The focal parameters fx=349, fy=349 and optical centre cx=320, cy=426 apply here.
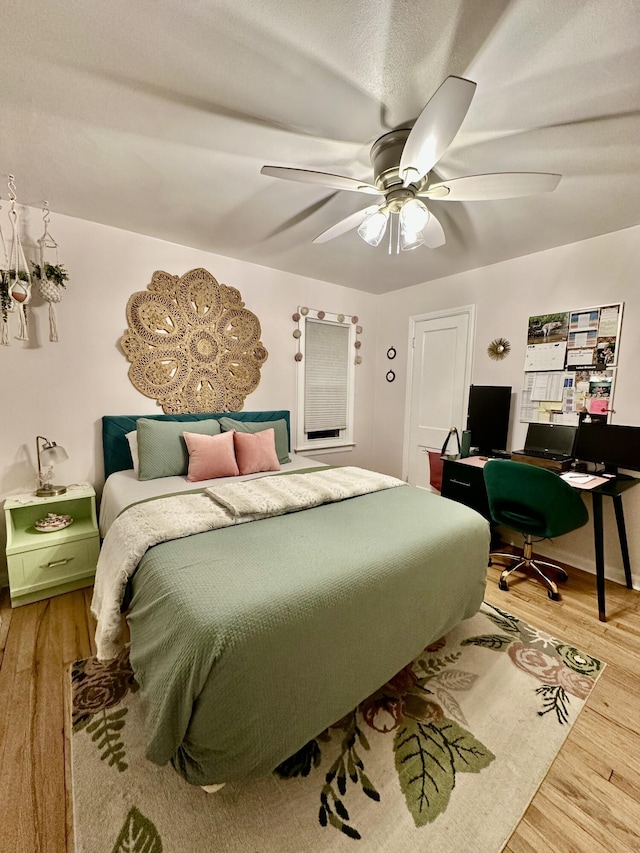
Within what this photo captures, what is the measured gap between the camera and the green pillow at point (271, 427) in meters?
2.98

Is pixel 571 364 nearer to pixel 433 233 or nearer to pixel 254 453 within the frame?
pixel 433 233

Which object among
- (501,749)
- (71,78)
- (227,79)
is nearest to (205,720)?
(501,749)

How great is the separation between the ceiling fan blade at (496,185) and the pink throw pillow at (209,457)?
6.44ft

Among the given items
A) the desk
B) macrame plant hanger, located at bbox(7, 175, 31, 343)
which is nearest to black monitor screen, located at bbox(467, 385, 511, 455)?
the desk

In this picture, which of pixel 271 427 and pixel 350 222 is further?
pixel 271 427

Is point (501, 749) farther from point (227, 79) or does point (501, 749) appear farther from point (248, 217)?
point (248, 217)

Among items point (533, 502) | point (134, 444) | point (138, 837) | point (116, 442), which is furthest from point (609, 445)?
point (116, 442)

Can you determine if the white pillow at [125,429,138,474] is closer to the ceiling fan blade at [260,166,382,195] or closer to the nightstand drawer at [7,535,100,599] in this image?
the nightstand drawer at [7,535,100,599]

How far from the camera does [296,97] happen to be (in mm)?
1383

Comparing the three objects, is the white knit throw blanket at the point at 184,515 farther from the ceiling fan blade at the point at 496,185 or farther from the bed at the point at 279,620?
the ceiling fan blade at the point at 496,185

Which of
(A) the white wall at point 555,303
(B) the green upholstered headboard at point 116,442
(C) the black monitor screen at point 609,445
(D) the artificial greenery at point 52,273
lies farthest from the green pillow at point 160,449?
(C) the black monitor screen at point 609,445

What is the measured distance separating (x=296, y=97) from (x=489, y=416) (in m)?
2.65

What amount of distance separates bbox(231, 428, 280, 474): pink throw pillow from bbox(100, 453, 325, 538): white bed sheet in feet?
0.20

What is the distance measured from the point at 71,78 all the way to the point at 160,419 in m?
2.00
